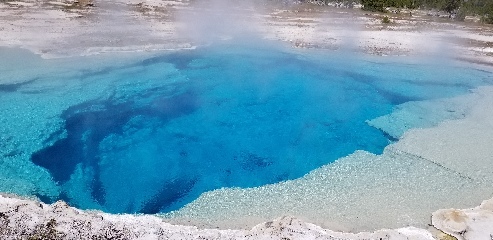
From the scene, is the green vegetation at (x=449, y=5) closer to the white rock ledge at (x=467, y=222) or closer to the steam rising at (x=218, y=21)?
the steam rising at (x=218, y=21)

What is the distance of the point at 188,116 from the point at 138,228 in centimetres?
597

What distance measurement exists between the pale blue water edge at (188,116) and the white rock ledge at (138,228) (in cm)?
88

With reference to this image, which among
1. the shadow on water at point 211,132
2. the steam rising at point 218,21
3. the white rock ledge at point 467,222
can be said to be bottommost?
the white rock ledge at point 467,222

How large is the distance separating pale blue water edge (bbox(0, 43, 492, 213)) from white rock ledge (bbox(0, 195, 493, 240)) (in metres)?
0.88

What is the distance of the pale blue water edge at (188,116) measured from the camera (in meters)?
10.3

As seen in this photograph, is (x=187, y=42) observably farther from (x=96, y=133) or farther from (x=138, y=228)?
(x=138, y=228)

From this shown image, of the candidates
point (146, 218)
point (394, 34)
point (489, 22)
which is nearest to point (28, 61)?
point (146, 218)

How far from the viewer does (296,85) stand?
637 inches

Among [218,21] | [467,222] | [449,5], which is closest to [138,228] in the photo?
[467,222]

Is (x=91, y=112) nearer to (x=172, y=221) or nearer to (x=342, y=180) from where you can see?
(x=172, y=221)

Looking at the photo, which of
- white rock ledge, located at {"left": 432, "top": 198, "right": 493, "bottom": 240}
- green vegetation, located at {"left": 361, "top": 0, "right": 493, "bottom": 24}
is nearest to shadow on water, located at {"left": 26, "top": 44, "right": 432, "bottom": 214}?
white rock ledge, located at {"left": 432, "top": 198, "right": 493, "bottom": 240}

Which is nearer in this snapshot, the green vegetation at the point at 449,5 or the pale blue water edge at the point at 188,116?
the pale blue water edge at the point at 188,116

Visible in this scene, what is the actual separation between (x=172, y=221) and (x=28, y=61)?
1071 cm

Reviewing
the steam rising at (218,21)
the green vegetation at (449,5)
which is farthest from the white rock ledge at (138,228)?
the green vegetation at (449,5)
